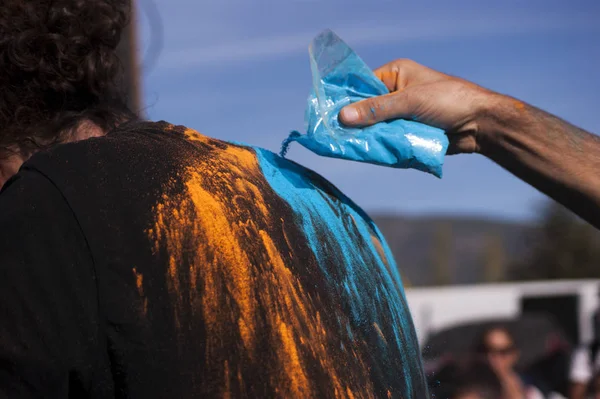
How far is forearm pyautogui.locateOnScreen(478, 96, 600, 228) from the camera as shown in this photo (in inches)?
75.7

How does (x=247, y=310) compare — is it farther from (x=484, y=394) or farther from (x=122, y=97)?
(x=484, y=394)

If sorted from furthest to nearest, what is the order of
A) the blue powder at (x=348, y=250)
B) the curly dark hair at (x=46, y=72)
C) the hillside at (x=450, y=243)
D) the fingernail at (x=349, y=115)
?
the hillside at (x=450, y=243) → the fingernail at (x=349, y=115) → the curly dark hair at (x=46, y=72) → the blue powder at (x=348, y=250)

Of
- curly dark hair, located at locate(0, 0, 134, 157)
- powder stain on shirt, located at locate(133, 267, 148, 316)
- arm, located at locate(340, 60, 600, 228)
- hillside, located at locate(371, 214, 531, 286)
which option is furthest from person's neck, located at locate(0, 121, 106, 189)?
hillside, located at locate(371, 214, 531, 286)

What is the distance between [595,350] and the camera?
7.31 meters

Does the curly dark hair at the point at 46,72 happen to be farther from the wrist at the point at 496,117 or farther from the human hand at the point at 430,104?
the wrist at the point at 496,117

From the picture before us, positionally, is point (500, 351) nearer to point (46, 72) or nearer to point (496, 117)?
point (496, 117)

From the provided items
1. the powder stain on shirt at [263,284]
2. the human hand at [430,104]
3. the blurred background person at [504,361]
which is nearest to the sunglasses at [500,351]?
the blurred background person at [504,361]

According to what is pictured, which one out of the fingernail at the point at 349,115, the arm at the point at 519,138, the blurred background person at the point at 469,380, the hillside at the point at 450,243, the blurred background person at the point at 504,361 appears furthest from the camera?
the hillside at the point at 450,243

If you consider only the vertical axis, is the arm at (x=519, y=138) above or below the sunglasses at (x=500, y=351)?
above

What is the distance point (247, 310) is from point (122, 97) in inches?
31.1

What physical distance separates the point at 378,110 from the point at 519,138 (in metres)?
0.48

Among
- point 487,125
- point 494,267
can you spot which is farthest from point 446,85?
point 494,267

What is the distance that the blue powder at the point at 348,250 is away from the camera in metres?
1.45

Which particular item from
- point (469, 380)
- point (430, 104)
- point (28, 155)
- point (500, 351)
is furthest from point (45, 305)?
point (500, 351)
